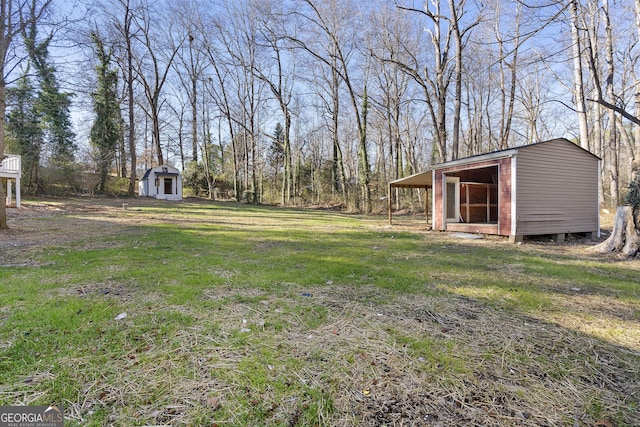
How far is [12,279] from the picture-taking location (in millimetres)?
3656

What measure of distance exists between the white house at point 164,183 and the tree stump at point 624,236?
2484 cm

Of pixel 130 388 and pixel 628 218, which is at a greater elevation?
pixel 628 218

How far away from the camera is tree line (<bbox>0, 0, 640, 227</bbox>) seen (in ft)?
48.3

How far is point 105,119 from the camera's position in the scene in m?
24.3

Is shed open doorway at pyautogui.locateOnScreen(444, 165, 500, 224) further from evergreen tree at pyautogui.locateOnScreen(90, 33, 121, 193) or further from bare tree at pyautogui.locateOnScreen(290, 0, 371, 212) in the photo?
evergreen tree at pyautogui.locateOnScreen(90, 33, 121, 193)

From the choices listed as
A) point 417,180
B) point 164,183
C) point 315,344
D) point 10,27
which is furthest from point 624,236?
point 164,183

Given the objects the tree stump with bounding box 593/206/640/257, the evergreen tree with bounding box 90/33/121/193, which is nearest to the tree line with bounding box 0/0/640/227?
the evergreen tree with bounding box 90/33/121/193

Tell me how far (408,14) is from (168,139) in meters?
22.2

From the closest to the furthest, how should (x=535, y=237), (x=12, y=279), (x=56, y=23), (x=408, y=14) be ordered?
(x=12, y=279)
(x=56, y=23)
(x=535, y=237)
(x=408, y=14)

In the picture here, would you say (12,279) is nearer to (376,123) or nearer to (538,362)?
(538,362)

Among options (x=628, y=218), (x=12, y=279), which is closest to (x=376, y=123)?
(x=628, y=218)

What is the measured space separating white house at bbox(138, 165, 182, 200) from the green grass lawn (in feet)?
68.5

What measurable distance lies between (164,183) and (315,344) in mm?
25484

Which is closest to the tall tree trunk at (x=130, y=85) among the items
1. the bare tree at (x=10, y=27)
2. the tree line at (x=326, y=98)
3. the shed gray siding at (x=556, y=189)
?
the tree line at (x=326, y=98)
